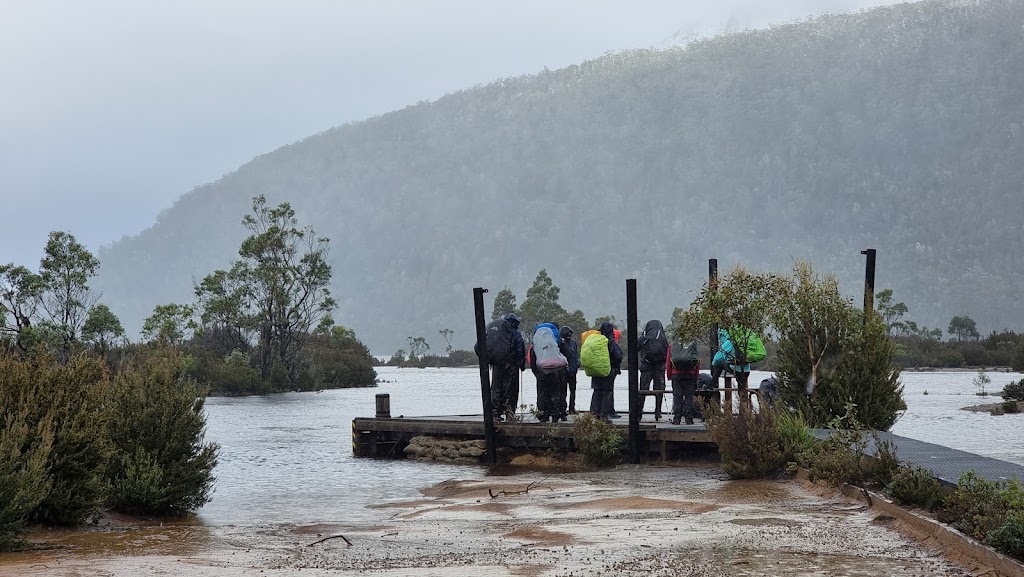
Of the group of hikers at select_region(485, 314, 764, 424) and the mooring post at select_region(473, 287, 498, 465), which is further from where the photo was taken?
the mooring post at select_region(473, 287, 498, 465)

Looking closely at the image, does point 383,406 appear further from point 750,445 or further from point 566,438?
point 750,445

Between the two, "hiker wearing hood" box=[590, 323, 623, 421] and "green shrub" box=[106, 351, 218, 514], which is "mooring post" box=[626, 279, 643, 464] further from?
"green shrub" box=[106, 351, 218, 514]

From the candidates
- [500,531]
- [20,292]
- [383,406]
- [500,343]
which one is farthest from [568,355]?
[20,292]

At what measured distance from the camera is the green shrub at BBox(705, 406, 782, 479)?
16.8 meters

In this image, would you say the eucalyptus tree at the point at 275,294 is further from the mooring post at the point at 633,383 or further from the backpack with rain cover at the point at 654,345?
the mooring post at the point at 633,383

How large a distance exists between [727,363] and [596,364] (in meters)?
A: 2.41

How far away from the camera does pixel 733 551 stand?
10523 millimetres

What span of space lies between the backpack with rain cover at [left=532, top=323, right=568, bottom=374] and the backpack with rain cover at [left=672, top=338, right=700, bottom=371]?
2084 millimetres

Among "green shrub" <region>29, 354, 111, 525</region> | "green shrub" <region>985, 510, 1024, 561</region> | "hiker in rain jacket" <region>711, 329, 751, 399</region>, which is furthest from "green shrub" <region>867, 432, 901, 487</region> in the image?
"green shrub" <region>29, 354, 111, 525</region>

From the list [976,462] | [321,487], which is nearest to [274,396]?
[321,487]

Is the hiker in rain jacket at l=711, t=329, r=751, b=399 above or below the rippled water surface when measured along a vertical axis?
above

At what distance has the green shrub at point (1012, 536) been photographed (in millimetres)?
8836

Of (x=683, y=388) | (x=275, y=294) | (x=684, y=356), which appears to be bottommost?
(x=683, y=388)

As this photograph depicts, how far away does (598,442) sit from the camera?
20.7 m
